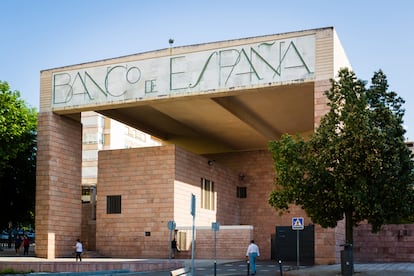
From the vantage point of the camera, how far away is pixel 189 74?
32.3 meters

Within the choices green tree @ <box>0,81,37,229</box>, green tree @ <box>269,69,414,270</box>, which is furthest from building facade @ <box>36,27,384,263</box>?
green tree @ <box>269,69,414,270</box>

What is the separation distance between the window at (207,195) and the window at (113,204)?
5749 mm

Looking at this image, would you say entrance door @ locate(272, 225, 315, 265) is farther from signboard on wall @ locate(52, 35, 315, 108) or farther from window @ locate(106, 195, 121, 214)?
window @ locate(106, 195, 121, 214)

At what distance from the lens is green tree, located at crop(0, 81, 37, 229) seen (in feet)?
118

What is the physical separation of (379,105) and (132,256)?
18716 mm

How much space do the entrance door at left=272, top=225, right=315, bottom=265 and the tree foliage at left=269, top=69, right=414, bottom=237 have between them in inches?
383

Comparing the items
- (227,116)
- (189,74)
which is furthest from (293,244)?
(189,74)

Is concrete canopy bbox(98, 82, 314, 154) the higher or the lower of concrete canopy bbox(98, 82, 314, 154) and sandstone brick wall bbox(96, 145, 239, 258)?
the higher

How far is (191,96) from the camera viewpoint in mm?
32031

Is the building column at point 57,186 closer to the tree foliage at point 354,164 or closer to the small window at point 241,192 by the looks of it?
the small window at point 241,192

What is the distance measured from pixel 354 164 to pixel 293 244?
12848 millimetres

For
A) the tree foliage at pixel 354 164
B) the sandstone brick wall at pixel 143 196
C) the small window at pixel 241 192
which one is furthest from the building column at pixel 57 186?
the tree foliage at pixel 354 164

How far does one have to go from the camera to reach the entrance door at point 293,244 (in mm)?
33469

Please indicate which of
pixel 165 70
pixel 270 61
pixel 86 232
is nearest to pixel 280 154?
pixel 270 61
